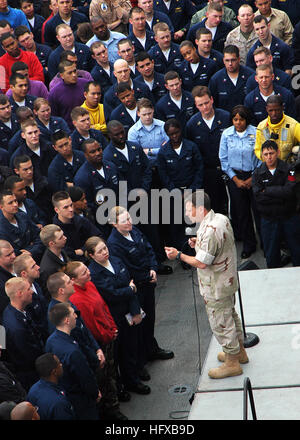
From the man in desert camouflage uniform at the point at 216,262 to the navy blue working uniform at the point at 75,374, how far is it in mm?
1140

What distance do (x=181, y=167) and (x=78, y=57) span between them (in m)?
2.94

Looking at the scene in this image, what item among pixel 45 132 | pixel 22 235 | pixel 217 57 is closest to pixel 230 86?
pixel 217 57

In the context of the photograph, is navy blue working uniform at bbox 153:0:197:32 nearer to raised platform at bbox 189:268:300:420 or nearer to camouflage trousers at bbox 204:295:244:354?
raised platform at bbox 189:268:300:420

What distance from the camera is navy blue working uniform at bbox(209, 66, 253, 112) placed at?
1053 cm

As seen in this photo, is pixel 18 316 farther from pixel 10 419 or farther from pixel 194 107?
pixel 194 107

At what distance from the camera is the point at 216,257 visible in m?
6.68

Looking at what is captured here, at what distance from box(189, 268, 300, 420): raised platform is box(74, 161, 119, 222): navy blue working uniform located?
1963mm

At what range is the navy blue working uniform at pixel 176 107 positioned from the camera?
10.4 meters

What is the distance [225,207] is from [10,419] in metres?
5.65

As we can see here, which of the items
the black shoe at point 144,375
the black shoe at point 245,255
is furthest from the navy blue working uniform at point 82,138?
the black shoe at point 144,375

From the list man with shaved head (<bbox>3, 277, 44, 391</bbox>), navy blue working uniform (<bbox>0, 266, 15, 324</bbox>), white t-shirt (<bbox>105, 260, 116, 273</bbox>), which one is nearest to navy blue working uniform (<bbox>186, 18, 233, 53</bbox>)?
white t-shirt (<bbox>105, 260, 116, 273</bbox>)

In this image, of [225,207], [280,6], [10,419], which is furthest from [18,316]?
[280,6]

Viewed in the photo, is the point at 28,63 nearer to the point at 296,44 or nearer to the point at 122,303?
the point at 296,44
